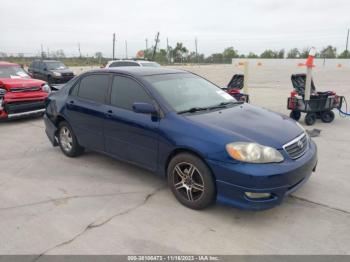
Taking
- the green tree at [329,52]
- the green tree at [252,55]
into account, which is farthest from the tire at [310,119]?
the green tree at [252,55]

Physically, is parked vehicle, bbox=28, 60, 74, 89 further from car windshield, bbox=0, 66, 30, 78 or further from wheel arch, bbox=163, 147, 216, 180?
wheel arch, bbox=163, 147, 216, 180

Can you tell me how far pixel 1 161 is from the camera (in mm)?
5688

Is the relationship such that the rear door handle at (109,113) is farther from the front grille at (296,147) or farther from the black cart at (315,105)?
the black cart at (315,105)

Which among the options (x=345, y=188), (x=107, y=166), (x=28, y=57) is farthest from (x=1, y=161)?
(x=28, y=57)

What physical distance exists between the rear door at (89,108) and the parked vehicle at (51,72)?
1445 cm

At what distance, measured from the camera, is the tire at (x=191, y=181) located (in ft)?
11.8

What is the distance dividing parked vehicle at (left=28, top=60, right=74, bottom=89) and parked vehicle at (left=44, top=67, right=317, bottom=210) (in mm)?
14844

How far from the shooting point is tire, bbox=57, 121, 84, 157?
558cm

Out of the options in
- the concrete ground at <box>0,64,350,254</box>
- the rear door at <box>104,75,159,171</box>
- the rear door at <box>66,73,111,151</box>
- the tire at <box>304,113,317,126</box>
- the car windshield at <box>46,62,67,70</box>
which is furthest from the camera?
the car windshield at <box>46,62,67,70</box>

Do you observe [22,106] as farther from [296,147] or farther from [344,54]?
[344,54]

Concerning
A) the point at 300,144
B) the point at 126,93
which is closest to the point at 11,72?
the point at 126,93

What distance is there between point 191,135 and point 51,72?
17770mm

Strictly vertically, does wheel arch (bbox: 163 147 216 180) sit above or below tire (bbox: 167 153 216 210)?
above

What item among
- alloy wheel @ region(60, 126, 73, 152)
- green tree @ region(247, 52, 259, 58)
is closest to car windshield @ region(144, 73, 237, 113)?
alloy wheel @ region(60, 126, 73, 152)
